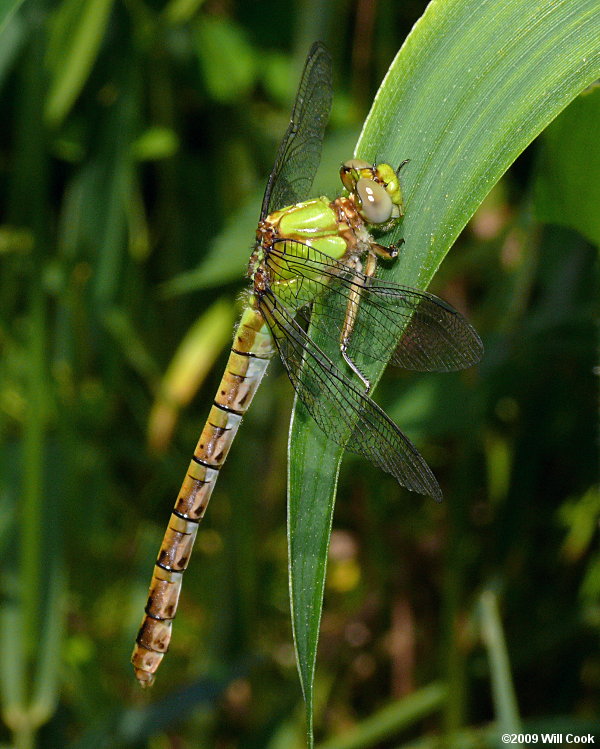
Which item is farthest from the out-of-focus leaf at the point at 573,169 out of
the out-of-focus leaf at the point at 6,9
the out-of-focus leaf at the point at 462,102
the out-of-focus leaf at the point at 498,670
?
the out-of-focus leaf at the point at 498,670

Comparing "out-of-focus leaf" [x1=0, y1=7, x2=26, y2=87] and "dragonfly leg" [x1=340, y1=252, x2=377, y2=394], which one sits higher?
"out-of-focus leaf" [x1=0, y1=7, x2=26, y2=87]

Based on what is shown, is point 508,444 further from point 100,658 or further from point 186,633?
point 100,658

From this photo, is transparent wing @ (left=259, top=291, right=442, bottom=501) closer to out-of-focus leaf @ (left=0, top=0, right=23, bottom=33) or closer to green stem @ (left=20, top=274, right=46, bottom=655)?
out-of-focus leaf @ (left=0, top=0, right=23, bottom=33)

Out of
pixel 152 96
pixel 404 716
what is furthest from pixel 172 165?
pixel 404 716

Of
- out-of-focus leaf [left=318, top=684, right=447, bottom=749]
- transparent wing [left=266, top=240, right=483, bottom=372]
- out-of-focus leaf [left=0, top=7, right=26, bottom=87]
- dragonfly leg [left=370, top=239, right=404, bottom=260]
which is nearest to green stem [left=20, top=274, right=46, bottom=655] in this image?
out-of-focus leaf [left=0, top=7, right=26, bottom=87]

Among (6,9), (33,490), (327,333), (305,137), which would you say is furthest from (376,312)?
(33,490)

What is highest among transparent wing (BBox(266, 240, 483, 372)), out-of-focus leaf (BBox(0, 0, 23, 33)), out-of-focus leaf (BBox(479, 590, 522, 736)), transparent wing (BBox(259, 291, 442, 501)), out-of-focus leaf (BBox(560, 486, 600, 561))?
out-of-focus leaf (BBox(0, 0, 23, 33))

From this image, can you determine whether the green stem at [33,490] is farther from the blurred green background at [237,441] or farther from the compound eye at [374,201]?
the compound eye at [374,201]

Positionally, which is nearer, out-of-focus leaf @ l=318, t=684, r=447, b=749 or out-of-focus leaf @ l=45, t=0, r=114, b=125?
out-of-focus leaf @ l=318, t=684, r=447, b=749
